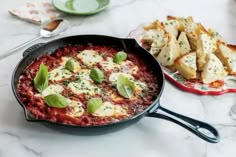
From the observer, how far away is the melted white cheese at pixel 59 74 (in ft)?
3.95

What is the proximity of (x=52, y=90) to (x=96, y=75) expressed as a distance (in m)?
0.12

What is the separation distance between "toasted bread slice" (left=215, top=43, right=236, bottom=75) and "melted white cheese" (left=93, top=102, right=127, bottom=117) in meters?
0.40

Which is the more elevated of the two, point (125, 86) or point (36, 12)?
point (125, 86)

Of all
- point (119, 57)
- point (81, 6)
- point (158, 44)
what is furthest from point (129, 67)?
point (81, 6)

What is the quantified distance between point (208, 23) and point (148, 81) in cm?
55

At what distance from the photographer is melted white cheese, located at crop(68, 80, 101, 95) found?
Result: 116 cm

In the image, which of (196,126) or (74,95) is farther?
→ (74,95)

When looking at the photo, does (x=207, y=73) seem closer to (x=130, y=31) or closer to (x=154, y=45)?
(x=154, y=45)

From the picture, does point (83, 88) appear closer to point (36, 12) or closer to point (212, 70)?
point (212, 70)

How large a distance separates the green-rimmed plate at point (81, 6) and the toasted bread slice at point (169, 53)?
1.30ft

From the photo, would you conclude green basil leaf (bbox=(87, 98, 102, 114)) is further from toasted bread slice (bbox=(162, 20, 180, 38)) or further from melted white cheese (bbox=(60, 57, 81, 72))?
toasted bread slice (bbox=(162, 20, 180, 38))

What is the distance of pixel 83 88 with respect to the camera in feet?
3.85

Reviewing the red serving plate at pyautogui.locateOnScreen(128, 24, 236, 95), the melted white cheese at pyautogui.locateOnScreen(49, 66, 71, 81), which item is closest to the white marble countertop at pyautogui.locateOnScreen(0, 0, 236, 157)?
the red serving plate at pyautogui.locateOnScreen(128, 24, 236, 95)

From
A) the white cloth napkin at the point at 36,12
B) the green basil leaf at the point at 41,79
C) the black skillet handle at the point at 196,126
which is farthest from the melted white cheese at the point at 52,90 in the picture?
the white cloth napkin at the point at 36,12
